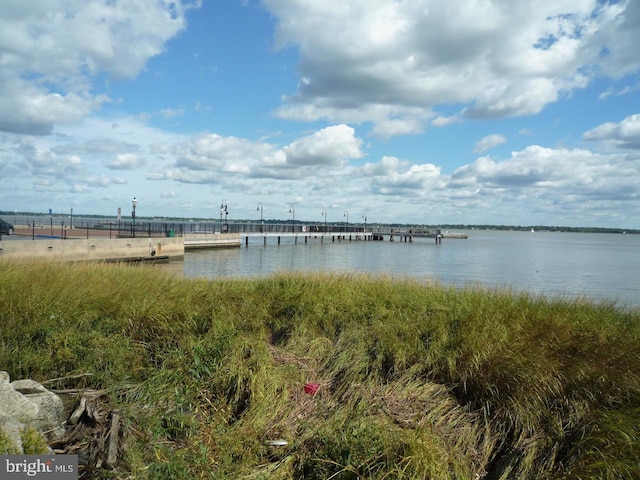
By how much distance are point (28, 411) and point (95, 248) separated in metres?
33.3

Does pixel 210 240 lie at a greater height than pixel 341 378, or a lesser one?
lesser

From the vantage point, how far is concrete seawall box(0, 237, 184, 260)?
2702 centimetres

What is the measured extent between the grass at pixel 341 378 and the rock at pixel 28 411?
62 cm

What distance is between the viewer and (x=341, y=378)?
267 inches

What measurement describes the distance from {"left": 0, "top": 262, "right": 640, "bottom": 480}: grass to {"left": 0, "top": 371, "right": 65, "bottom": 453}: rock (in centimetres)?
62

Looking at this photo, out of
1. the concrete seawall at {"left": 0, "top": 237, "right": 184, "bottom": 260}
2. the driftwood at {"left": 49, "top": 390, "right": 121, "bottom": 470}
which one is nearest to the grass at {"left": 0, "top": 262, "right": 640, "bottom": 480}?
the driftwood at {"left": 49, "top": 390, "right": 121, "bottom": 470}

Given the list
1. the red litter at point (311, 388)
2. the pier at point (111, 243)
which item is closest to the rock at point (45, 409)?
the red litter at point (311, 388)

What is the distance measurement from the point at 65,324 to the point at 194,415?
361cm

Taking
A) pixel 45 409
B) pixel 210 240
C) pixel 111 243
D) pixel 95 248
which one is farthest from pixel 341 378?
pixel 210 240

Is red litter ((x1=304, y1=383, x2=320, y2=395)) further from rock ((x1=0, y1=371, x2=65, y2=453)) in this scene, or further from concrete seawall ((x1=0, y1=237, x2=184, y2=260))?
concrete seawall ((x1=0, y1=237, x2=184, y2=260))

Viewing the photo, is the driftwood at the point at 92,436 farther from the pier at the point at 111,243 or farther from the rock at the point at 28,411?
the pier at the point at 111,243

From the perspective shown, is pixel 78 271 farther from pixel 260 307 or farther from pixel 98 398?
pixel 98 398

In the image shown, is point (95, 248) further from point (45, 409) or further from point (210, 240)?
point (45, 409)

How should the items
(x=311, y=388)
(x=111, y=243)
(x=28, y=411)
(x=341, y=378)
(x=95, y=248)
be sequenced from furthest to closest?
1. (x=111, y=243)
2. (x=95, y=248)
3. (x=341, y=378)
4. (x=311, y=388)
5. (x=28, y=411)
